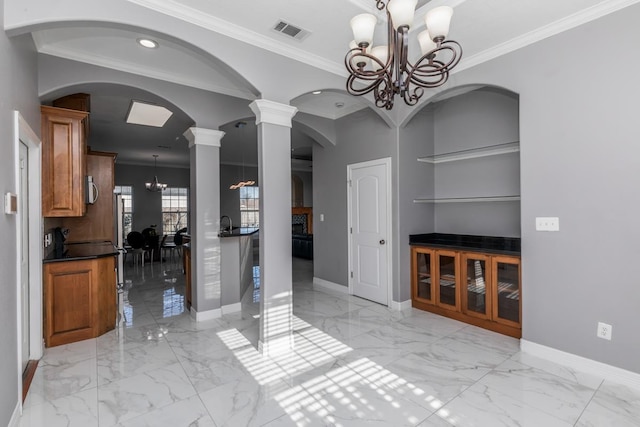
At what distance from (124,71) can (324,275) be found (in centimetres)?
396

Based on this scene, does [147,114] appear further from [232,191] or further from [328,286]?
[232,191]

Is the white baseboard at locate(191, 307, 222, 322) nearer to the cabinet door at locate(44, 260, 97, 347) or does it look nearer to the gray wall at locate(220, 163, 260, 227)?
the cabinet door at locate(44, 260, 97, 347)

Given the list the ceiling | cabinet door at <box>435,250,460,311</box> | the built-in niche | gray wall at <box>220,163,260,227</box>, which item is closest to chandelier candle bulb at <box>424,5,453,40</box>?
the ceiling

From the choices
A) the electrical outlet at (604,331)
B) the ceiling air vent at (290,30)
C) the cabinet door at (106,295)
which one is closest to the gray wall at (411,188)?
the ceiling air vent at (290,30)

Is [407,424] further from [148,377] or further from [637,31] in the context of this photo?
[637,31]

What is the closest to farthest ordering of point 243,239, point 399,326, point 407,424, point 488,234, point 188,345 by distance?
point 407,424 → point 188,345 → point 399,326 → point 488,234 → point 243,239

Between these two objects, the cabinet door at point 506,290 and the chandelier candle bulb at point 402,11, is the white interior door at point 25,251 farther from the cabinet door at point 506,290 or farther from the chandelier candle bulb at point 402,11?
the cabinet door at point 506,290

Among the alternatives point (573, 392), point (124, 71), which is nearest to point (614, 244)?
point (573, 392)

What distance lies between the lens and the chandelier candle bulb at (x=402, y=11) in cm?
173

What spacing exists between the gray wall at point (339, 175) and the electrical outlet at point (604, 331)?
271 centimetres

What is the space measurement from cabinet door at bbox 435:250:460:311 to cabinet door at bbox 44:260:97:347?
13.0 ft

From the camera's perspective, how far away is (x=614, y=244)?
2465mm

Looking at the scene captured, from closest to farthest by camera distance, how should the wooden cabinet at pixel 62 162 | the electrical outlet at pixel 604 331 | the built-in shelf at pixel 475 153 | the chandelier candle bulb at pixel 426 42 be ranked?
the chandelier candle bulb at pixel 426 42 < the electrical outlet at pixel 604 331 < the wooden cabinet at pixel 62 162 < the built-in shelf at pixel 475 153

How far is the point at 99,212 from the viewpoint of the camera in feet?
15.6
